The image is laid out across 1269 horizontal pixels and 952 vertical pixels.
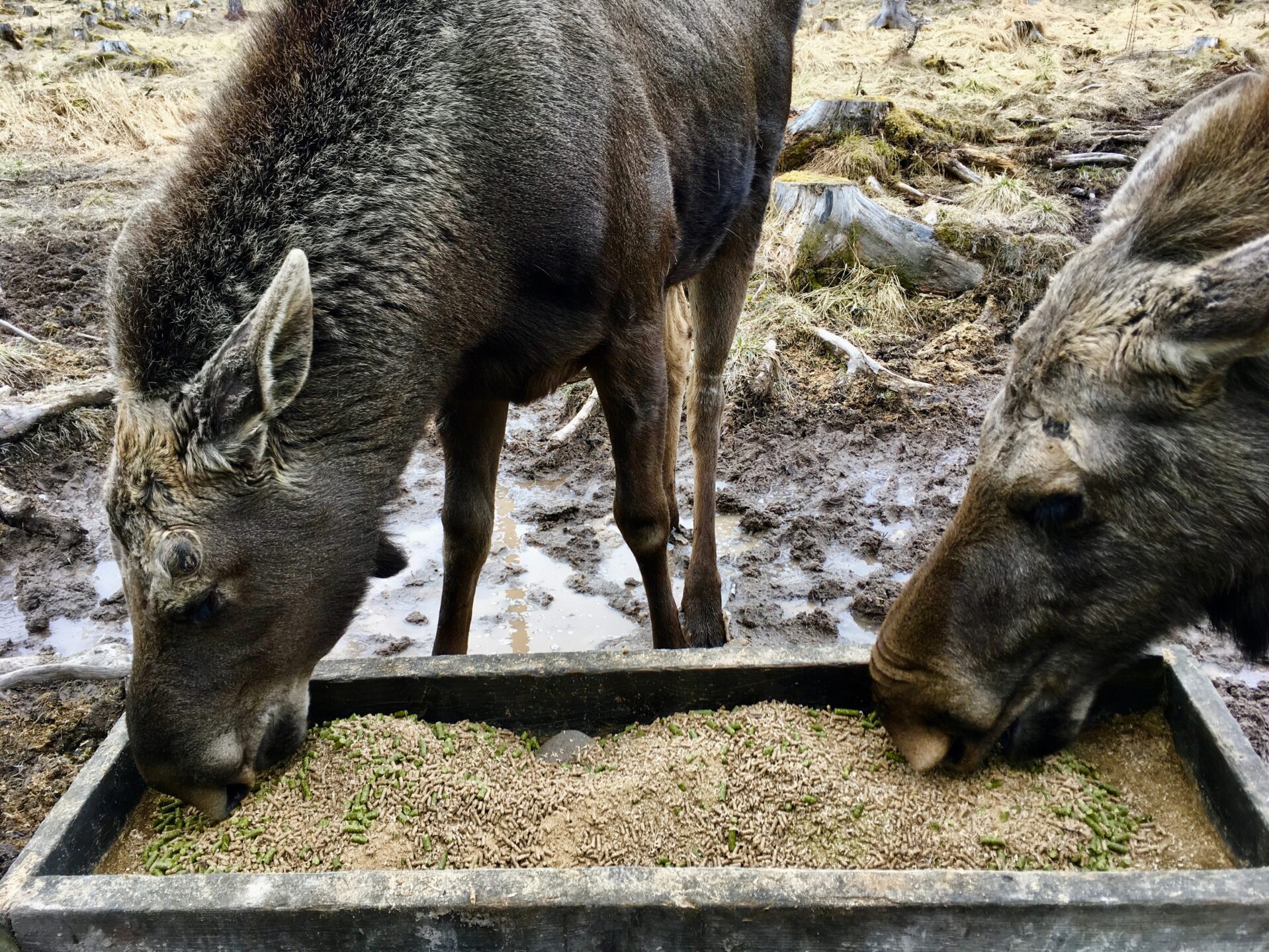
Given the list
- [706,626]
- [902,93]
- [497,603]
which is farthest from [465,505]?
[902,93]

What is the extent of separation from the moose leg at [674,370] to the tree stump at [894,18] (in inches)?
743

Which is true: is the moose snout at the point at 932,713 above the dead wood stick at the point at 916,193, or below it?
above

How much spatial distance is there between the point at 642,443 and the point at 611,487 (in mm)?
2078

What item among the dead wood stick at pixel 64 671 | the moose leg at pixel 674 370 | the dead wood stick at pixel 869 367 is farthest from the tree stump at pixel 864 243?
the dead wood stick at pixel 64 671

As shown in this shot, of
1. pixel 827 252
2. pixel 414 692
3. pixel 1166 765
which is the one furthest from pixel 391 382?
pixel 827 252

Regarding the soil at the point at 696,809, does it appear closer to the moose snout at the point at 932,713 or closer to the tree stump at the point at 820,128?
the moose snout at the point at 932,713

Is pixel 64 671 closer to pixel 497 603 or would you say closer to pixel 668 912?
pixel 497 603

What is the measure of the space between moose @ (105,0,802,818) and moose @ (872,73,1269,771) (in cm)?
127

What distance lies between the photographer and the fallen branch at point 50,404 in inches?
211

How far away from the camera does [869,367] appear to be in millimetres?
6312

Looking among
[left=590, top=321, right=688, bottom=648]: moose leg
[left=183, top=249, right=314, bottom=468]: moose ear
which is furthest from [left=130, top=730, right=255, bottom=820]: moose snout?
[left=590, top=321, right=688, bottom=648]: moose leg

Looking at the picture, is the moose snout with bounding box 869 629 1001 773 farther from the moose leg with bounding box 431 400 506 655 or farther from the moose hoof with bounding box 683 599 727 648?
the moose leg with bounding box 431 400 506 655

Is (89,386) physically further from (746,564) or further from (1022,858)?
(1022,858)

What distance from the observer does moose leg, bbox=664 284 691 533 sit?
15.6ft
